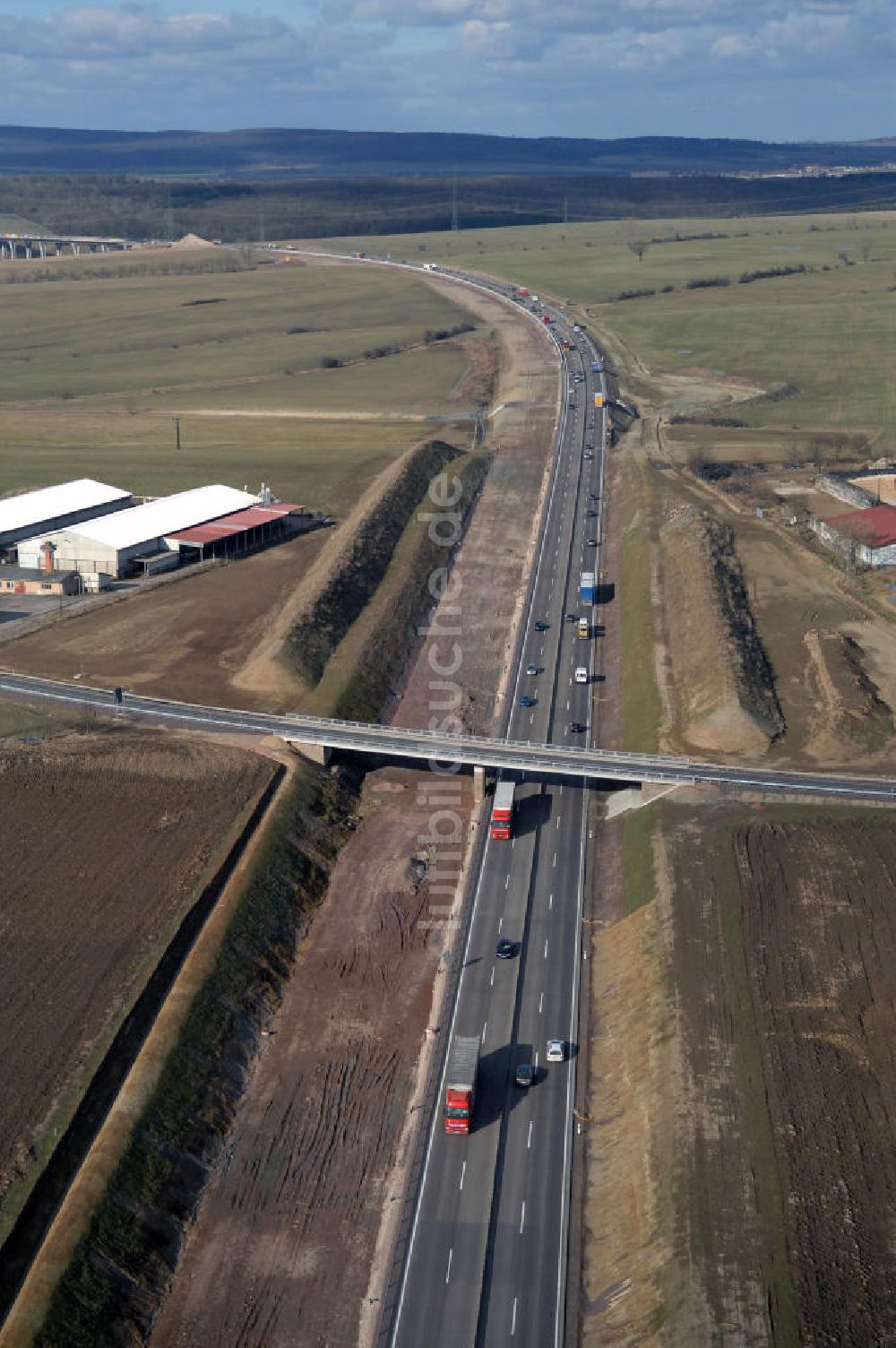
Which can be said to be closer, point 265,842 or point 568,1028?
point 568,1028

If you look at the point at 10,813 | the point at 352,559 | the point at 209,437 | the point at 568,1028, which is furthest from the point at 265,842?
the point at 209,437

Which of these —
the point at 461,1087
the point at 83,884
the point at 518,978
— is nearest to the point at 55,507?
the point at 83,884

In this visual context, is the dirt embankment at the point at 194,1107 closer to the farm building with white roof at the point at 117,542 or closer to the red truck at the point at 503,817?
the red truck at the point at 503,817

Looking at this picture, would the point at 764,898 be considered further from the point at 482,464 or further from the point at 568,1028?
the point at 482,464

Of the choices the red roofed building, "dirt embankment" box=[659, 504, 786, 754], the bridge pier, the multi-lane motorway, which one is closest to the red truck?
the multi-lane motorway

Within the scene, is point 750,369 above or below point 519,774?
above

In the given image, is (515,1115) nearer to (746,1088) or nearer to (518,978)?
(746,1088)
